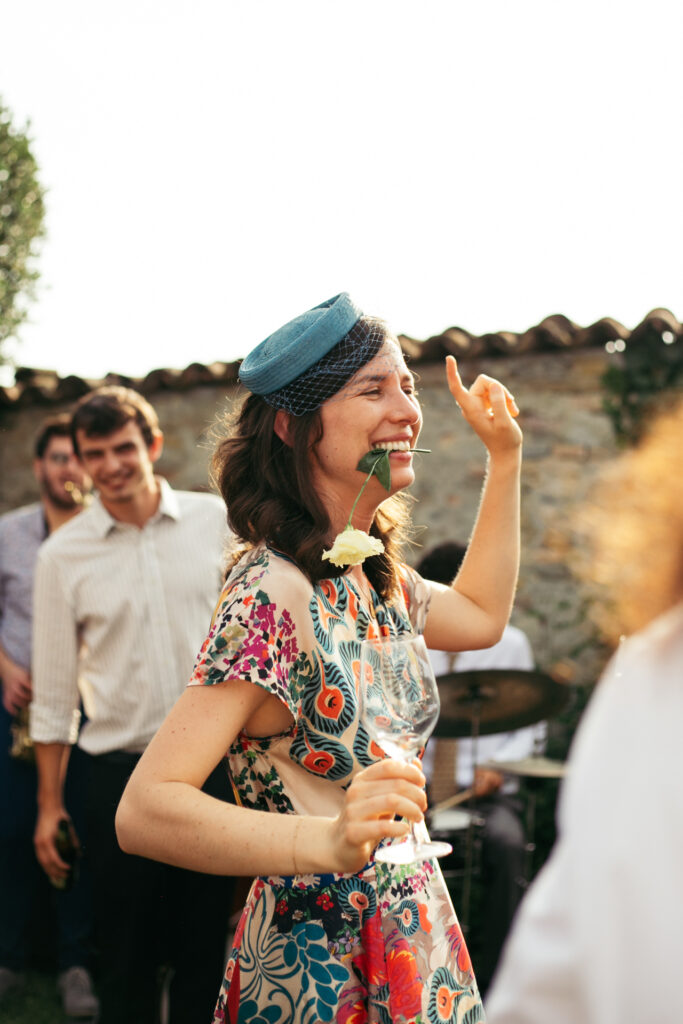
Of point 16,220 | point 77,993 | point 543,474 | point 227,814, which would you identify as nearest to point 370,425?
point 227,814

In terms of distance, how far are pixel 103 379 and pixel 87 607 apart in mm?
4233

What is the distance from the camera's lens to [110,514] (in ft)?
13.3

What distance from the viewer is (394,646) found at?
156 cm

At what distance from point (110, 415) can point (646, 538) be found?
328 cm

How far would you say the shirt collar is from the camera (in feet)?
13.2

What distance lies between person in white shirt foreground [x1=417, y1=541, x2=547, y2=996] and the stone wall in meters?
0.75

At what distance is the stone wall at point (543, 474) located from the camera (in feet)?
20.9

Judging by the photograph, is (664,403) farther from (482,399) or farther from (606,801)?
(606,801)

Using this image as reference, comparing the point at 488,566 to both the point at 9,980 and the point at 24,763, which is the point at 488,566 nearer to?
the point at 24,763

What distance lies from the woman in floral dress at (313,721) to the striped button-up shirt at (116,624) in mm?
1886

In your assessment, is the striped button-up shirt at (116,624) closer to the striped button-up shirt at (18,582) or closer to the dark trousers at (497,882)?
the striped button-up shirt at (18,582)

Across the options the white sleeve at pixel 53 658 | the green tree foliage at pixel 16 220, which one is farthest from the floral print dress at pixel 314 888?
the green tree foliage at pixel 16 220

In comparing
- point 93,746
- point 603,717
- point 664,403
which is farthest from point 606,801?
point 664,403

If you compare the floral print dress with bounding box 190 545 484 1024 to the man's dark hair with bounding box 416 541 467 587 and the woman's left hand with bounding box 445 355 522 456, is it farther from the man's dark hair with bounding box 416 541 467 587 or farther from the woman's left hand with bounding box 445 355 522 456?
the man's dark hair with bounding box 416 541 467 587
